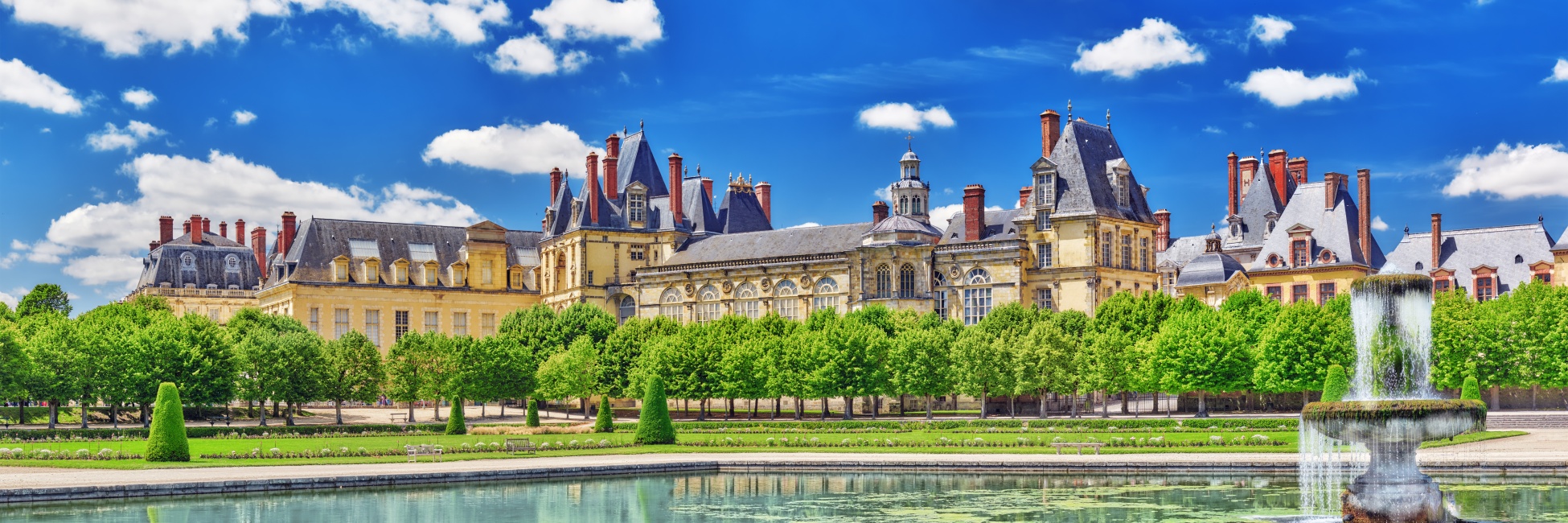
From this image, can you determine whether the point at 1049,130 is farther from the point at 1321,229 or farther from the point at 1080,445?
the point at 1080,445

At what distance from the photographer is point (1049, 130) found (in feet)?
276

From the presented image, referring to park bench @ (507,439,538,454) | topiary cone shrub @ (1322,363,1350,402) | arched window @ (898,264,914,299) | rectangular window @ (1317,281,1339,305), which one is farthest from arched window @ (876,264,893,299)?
park bench @ (507,439,538,454)

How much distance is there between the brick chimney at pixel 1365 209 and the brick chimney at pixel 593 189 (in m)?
42.3

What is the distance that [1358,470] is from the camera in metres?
38.1

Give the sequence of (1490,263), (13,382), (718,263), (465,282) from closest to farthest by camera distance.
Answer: (13,382)
(1490,263)
(718,263)
(465,282)

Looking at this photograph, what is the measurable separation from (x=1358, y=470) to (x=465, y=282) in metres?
70.6

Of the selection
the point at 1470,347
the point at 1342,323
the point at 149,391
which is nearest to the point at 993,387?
the point at 1342,323

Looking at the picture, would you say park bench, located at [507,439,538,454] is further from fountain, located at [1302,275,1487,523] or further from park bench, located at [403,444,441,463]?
fountain, located at [1302,275,1487,523]

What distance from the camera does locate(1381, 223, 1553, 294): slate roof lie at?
7875cm

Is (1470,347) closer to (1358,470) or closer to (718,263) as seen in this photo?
(1358,470)

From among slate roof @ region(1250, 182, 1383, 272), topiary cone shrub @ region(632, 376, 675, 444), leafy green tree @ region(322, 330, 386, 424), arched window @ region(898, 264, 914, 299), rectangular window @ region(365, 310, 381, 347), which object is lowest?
topiary cone shrub @ region(632, 376, 675, 444)

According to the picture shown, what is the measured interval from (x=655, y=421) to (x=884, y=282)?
113ft

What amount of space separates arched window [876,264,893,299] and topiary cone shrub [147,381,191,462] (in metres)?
45.6

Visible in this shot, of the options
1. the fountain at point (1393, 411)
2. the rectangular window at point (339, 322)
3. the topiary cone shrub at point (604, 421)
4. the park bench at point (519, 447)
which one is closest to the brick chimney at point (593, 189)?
the rectangular window at point (339, 322)
